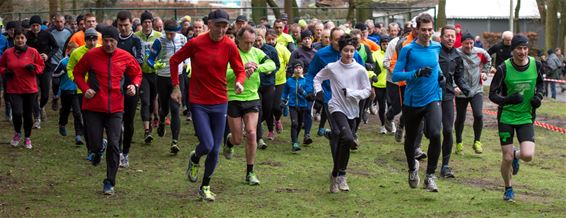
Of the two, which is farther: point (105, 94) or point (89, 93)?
point (105, 94)

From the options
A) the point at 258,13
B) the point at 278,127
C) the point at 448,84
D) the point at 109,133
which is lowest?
the point at 278,127

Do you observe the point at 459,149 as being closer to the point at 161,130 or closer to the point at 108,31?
the point at 161,130

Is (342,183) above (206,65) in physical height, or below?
below

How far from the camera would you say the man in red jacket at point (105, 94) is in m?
11.4

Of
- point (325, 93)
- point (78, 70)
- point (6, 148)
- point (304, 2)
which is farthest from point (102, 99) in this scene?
point (304, 2)

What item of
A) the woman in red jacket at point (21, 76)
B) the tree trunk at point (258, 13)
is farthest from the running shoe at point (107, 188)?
the tree trunk at point (258, 13)

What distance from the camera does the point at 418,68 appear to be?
11.4 metres

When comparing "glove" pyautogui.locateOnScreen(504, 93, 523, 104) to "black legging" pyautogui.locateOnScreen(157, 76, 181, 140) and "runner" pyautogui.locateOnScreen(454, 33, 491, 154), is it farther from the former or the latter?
"black legging" pyautogui.locateOnScreen(157, 76, 181, 140)

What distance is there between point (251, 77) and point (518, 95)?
343 centimetres

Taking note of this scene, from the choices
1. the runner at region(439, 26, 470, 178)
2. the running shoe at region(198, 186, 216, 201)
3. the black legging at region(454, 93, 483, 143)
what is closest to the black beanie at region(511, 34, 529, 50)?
the runner at region(439, 26, 470, 178)

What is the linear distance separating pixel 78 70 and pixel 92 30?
129 cm

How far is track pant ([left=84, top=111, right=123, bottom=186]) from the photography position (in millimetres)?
11391

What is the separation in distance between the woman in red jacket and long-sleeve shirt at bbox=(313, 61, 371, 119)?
17.2ft

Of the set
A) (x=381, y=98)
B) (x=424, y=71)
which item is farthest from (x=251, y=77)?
(x=381, y=98)
